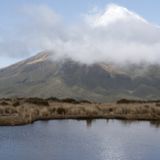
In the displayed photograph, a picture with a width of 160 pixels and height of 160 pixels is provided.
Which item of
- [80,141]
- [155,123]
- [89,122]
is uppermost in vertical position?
[89,122]

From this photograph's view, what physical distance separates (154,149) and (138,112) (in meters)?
39.7

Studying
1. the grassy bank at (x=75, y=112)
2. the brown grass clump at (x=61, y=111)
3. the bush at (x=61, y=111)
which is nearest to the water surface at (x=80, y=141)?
the grassy bank at (x=75, y=112)

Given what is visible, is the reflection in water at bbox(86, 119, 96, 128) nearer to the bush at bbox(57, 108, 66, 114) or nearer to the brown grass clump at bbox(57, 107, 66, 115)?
the brown grass clump at bbox(57, 107, 66, 115)

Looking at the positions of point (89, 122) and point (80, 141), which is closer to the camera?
point (80, 141)

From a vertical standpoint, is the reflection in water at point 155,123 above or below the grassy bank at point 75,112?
below

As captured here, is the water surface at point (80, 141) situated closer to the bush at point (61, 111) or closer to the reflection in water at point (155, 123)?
the reflection in water at point (155, 123)

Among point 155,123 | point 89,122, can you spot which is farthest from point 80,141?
point 155,123

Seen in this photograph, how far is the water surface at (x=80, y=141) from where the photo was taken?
43941mm

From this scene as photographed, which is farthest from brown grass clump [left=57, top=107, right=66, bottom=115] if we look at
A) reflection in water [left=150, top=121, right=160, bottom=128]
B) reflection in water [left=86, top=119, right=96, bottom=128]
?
reflection in water [left=150, top=121, right=160, bottom=128]

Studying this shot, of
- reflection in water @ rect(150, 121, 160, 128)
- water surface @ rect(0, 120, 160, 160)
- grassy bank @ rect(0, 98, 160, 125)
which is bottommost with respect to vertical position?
water surface @ rect(0, 120, 160, 160)

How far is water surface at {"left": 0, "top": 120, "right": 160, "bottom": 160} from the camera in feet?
144

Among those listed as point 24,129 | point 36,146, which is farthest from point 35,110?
point 36,146

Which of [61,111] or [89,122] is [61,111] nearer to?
[61,111]

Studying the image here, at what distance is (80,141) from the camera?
52.6 m
